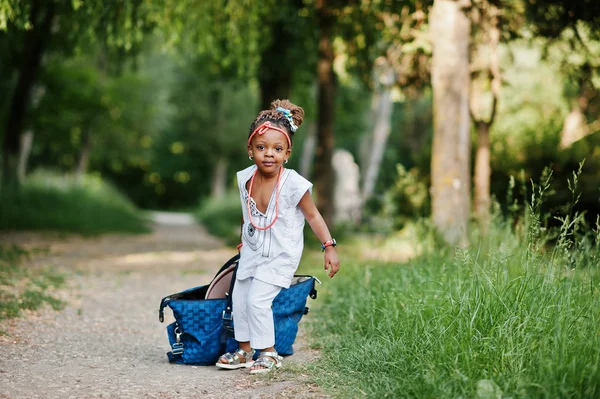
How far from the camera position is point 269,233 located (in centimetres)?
465

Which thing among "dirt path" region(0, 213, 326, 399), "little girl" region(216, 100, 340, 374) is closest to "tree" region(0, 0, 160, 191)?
"dirt path" region(0, 213, 326, 399)

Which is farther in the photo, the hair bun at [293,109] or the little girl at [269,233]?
the hair bun at [293,109]

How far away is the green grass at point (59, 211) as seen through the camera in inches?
626

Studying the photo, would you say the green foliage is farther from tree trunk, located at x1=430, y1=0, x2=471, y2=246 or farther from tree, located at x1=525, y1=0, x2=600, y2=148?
tree, located at x1=525, y1=0, x2=600, y2=148

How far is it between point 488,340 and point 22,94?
15.0 metres

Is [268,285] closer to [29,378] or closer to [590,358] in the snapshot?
[29,378]

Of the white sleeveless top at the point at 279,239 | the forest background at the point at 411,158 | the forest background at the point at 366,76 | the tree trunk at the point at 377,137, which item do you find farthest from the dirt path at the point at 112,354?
the tree trunk at the point at 377,137

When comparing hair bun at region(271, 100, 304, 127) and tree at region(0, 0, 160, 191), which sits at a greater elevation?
tree at region(0, 0, 160, 191)

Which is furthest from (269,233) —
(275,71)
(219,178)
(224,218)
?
(219,178)

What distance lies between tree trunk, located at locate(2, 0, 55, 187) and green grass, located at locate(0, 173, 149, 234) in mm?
643

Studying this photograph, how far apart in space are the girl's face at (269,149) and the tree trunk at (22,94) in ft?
40.2

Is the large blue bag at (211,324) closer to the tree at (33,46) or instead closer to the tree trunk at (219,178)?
the tree at (33,46)

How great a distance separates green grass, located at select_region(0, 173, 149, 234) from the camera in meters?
15.9

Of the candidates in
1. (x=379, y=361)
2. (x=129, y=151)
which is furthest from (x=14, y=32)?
(x=129, y=151)
